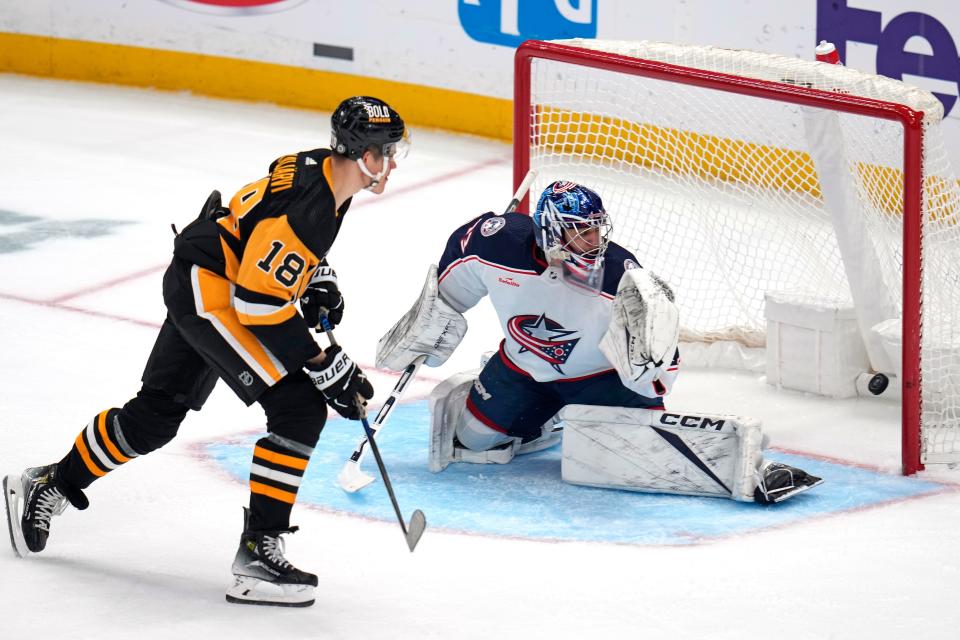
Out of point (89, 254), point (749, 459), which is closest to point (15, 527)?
point (749, 459)

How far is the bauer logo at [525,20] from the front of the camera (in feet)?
24.1

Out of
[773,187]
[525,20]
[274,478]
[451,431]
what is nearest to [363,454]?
[451,431]

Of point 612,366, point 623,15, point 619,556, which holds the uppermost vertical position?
point 623,15

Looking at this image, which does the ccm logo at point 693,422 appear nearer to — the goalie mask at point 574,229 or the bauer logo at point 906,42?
the goalie mask at point 574,229

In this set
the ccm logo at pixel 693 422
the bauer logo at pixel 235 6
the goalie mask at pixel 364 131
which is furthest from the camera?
the bauer logo at pixel 235 6

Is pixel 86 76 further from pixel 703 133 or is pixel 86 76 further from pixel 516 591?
pixel 516 591

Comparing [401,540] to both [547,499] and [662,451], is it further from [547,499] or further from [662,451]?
[662,451]

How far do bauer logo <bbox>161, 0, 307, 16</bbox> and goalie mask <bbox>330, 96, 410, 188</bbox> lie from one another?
507cm

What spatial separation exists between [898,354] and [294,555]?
1.91 m

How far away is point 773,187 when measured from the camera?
5551mm

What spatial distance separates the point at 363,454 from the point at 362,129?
3.97 ft

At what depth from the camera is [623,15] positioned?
7250 millimetres

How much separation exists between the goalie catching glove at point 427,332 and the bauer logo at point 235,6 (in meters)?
4.36

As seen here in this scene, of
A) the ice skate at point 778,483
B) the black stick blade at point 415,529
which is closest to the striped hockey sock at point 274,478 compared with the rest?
the black stick blade at point 415,529
